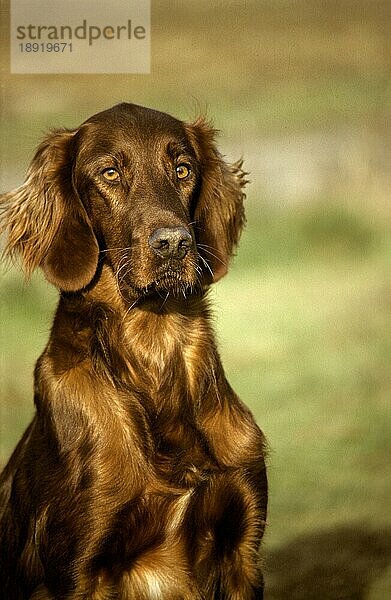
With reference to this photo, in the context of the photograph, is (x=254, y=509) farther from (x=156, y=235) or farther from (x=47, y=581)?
(x=156, y=235)

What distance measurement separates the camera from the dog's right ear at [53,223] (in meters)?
3.01

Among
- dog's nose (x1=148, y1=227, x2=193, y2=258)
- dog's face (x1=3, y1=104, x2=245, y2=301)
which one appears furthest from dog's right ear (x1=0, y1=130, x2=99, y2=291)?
dog's nose (x1=148, y1=227, x2=193, y2=258)

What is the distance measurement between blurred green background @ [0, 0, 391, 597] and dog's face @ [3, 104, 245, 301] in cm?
40

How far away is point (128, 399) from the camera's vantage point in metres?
3.03

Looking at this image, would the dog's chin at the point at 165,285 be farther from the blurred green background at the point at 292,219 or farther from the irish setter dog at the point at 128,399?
the blurred green background at the point at 292,219

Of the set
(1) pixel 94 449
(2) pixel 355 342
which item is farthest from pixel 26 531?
(2) pixel 355 342

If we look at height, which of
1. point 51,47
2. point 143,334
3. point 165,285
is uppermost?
point 51,47

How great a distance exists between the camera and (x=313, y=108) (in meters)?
3.63

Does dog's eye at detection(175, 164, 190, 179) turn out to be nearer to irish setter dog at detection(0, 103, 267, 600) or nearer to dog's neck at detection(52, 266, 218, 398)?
irish setter dog at detection(0, 103, 267, 600)

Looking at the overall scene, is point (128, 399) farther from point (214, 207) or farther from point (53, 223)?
point (214, 207)

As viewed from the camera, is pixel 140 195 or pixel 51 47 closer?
pixel 140 195

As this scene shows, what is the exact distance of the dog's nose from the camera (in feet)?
9.29

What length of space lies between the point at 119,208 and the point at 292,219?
92cm

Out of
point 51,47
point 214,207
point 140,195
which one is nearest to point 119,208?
point 140,195
